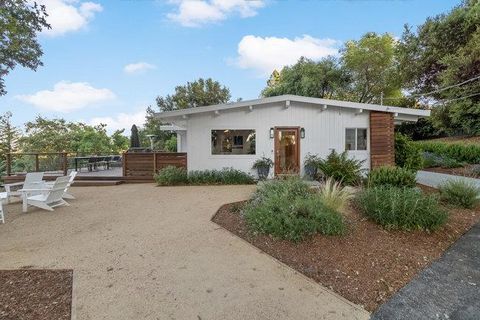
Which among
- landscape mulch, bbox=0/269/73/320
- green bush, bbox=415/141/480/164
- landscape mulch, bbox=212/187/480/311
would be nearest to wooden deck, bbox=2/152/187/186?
landscape mulch, bbox=212/187/480/311

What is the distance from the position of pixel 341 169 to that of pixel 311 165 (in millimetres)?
1357

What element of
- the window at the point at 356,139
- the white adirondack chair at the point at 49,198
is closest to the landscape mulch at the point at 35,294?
the white adirondack chair at the point at 49,198

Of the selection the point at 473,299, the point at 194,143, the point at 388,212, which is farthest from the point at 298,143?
the point at 473,299

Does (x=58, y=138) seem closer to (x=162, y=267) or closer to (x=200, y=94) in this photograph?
(x=200, y=94)

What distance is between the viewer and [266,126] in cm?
1098

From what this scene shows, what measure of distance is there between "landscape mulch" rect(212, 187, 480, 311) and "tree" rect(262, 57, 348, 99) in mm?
19973

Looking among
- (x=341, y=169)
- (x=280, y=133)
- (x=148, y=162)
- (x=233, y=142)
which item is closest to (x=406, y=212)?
(x=341, y=169)

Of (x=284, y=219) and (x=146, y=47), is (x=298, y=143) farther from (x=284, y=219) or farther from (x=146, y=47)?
(x=146, y=47)

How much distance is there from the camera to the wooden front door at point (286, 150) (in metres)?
11.0

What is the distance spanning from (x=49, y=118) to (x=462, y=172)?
24.9 metres

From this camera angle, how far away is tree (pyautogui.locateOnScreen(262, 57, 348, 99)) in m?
23.9

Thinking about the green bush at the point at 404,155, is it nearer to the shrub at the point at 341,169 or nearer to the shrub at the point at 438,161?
the shrub at the point at 341,169

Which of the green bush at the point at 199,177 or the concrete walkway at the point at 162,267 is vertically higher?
the green bush at the point at 199,177

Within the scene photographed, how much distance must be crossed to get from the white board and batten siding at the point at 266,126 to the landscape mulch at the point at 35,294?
25.4 feet
